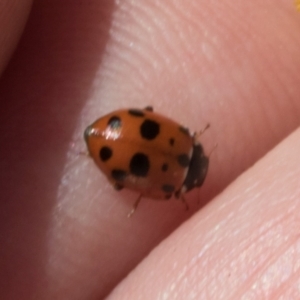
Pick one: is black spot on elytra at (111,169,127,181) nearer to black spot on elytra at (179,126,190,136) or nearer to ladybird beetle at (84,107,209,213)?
ladybird beetle at (84,107,209,213)

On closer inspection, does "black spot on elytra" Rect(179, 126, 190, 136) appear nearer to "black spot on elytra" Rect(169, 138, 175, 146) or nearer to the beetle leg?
"black spot on elytra" Rect(169, 138, 175, 146)

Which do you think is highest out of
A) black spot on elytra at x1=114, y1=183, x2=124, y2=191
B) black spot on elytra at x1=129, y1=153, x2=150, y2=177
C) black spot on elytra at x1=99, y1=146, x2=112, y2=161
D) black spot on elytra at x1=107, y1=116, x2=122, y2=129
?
black spot on elytra at x1=107, y1=116, x2=122, y2=129

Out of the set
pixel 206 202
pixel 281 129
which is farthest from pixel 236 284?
pixel 281 129

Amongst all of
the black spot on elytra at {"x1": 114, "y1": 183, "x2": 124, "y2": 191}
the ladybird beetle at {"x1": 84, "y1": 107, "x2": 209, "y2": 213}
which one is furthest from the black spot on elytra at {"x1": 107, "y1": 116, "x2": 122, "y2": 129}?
the black spot on elytra at {"x1": 114, "y1": 183, "x2": 124, "y2": 191}

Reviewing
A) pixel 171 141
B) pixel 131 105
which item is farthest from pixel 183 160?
pixel 131 105

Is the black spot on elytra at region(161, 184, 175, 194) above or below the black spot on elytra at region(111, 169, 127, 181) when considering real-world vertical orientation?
above

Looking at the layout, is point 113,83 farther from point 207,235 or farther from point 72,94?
point 207,235

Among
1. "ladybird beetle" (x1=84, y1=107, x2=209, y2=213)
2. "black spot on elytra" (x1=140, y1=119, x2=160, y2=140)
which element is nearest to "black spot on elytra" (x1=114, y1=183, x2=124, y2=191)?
"ladybird beetle" (x1=84, y1=107, x2=209, y2=213)
